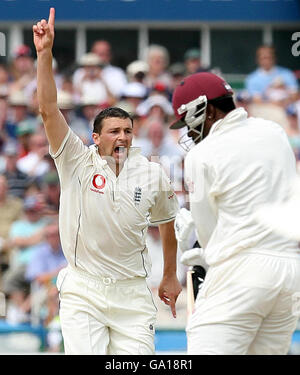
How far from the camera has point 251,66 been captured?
15.2 m

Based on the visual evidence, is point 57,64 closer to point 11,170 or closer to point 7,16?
point 7,16

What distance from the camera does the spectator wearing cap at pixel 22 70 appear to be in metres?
13.6

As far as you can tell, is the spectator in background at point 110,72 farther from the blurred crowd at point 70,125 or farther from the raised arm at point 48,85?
the raised arm at point 48,85

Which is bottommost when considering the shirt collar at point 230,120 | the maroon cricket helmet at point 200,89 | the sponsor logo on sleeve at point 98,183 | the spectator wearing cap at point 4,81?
the sponsor logo on sleeve at point 98,183

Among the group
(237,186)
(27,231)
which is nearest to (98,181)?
(237,186)

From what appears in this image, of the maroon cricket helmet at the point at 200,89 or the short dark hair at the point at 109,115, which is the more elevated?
the maroon cricket helmet at the point at 200,89

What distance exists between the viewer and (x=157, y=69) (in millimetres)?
13695

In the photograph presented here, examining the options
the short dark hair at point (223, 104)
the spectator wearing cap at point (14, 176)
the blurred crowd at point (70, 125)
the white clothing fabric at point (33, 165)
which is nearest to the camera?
the short dark hair at point (223, 104)

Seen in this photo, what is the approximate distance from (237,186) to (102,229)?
1488 millimetres

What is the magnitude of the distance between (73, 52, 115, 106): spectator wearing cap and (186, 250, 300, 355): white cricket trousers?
7.93 meters

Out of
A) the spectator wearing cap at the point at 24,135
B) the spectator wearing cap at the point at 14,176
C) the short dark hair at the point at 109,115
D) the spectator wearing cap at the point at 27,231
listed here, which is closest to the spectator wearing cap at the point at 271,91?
the spectator wearing cap at the point at 24,135

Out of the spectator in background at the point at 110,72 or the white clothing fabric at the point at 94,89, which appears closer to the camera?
the white clothing fabric at the point at 94,89
